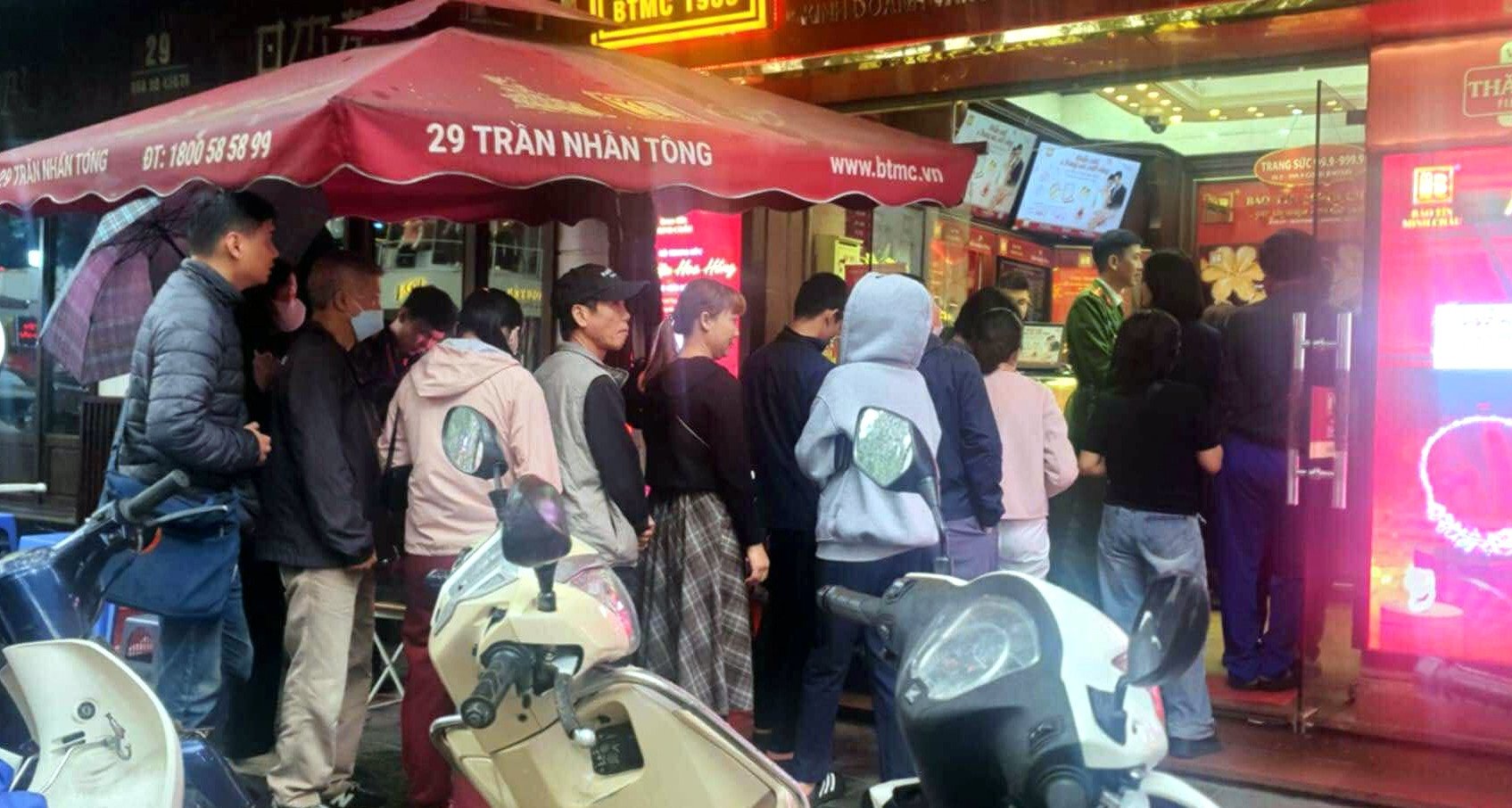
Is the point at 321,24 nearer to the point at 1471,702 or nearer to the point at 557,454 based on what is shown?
the point at 557,454

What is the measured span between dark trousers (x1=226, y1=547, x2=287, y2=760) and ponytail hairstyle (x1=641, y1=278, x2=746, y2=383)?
1.85 metres

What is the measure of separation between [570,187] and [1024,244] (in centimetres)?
393

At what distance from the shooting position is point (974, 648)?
7.59 feet

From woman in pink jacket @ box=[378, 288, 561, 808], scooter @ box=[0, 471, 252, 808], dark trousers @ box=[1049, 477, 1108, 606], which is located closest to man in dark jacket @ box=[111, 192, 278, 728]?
woman in pink jacket @ box=[378, 288, 561, 808]

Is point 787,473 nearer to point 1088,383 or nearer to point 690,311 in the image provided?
point 690,311

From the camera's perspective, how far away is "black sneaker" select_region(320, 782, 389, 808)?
224 inches

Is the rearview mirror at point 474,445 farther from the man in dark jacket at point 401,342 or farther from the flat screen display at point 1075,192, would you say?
the flat screen display at point 1075,192

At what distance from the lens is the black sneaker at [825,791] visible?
5781 mm

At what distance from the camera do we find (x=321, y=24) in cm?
1009

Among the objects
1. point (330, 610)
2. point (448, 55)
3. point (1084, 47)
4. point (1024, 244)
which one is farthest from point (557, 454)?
point (1024, 244)

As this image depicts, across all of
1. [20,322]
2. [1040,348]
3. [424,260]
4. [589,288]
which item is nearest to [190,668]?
[589,288]

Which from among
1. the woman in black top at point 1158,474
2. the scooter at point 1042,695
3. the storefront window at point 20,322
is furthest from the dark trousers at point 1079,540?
the storefront window at point 20,322

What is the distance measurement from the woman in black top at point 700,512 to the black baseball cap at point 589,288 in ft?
1.33

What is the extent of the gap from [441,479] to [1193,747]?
3.39 m
